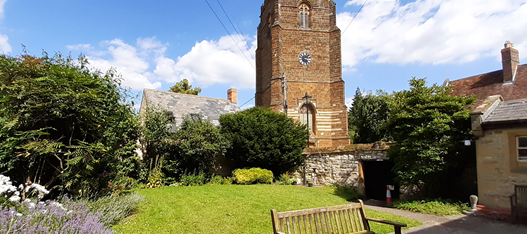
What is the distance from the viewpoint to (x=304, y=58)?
25.6 meters

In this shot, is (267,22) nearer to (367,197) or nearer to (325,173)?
(325,173)

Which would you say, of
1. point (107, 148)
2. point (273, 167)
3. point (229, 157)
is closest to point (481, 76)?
point (273, 167)

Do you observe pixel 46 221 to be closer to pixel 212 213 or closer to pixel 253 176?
pixel 212 213

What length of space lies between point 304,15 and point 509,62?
15.3 meters

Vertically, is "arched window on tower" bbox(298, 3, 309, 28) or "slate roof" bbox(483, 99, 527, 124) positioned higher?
"arched window on tower" bbox(298, 3, 309, 28)

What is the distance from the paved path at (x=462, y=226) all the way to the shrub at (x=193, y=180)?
9.62 m

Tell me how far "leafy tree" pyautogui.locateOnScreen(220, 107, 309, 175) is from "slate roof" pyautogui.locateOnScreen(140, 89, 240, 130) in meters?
2.75

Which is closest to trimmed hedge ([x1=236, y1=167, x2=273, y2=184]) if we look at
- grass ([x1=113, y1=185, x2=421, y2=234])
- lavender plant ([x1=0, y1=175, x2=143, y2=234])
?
grass ([x1=113, y1=185, x2=421, y2=234])

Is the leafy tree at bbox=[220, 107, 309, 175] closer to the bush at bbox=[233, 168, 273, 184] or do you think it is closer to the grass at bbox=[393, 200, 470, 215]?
the bush at bbox=[233, 168, 273, 184]

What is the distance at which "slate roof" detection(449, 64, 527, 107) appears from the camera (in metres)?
18.7

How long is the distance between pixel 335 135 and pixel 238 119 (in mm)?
10988

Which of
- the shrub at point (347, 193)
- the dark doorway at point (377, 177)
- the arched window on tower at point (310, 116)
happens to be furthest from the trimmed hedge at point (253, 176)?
the arched window on tower at point (310, 116)

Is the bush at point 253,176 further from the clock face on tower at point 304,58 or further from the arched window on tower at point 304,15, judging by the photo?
the arched window on tower at point 304,15

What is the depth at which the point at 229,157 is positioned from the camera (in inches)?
698
